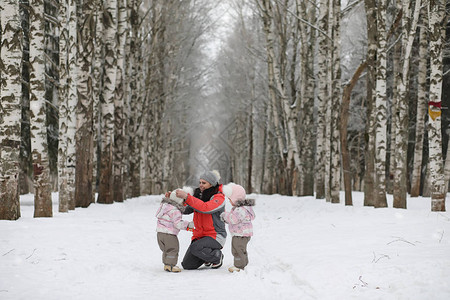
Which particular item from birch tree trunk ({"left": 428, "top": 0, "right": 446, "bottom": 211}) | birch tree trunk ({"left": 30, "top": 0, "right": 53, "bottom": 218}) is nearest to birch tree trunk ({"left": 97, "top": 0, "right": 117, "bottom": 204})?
birch tree trunk ({"left": 30, "top": 0, "right": 53, "bottom": 218})

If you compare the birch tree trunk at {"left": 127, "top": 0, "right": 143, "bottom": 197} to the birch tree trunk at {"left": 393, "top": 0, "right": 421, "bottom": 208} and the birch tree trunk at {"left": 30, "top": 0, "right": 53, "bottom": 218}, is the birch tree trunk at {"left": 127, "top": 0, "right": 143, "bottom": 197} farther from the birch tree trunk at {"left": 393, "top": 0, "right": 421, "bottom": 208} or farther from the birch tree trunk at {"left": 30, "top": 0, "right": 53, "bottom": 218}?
the birch tree trunk at {"left": 393, "top": 0, "right": 421, "bottom": 208}

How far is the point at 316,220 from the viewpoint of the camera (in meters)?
10.0

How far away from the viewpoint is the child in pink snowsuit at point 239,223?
5.80 meters

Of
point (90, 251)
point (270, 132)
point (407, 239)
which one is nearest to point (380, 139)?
point (407, 239)

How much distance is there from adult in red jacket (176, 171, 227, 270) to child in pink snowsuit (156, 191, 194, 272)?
0.18 m

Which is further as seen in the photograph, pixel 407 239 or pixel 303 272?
pixel 407 239

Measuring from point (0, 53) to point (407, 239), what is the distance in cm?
741

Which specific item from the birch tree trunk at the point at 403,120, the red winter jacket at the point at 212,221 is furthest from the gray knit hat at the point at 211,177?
the birch tree trunk at the point at 403,120

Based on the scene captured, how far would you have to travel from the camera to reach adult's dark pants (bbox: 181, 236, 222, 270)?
5922mm

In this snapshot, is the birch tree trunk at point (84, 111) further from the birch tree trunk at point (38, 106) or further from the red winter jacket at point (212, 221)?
the red winter jacket at point (212, 221)

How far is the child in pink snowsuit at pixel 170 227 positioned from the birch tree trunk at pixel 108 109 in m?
8.04

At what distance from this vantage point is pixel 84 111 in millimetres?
12164

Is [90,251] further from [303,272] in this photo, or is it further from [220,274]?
[303,272]

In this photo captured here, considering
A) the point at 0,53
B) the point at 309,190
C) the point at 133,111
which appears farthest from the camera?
the point at 309,190
